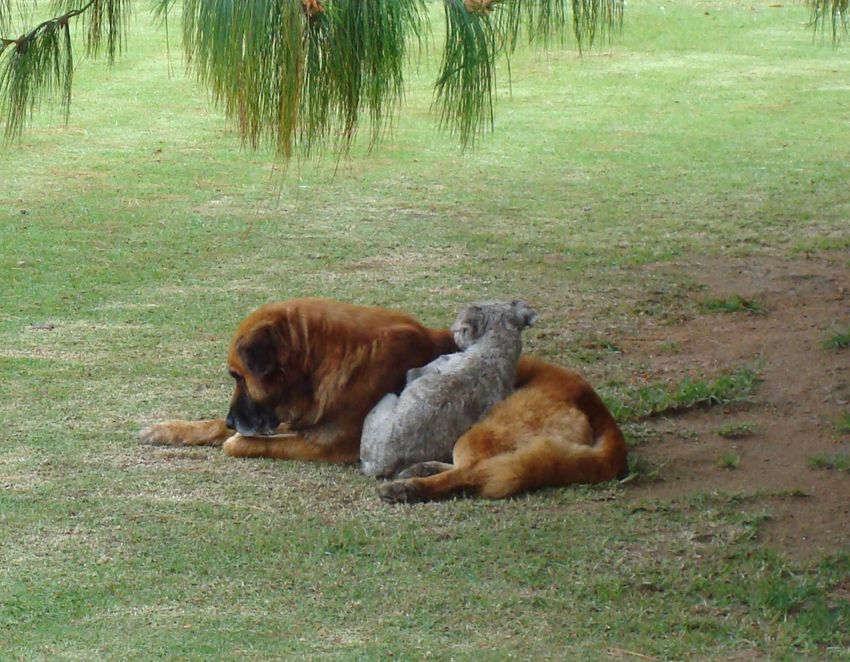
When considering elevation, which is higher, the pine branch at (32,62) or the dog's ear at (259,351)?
the pine branch at (32,62)

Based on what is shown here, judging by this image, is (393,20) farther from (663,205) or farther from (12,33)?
(663,205)

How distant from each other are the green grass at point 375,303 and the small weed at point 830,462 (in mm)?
576

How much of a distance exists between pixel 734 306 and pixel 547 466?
10.1 ft

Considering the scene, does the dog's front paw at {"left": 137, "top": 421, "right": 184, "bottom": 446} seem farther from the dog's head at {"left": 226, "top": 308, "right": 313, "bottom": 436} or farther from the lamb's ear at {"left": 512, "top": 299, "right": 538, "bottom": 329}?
the lamb's ear at {"left": 512, "top": 299, "right": 538, "bottom": 329}

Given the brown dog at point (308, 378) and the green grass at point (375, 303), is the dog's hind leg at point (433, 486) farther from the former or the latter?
the brown dog at point (308, 378)

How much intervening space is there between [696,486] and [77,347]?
348cm

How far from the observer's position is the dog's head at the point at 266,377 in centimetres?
446

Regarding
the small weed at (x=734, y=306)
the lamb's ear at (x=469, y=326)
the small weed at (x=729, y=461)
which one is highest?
the lamb's ear at (x=469, y=326)

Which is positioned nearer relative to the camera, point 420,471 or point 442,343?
point 420,471

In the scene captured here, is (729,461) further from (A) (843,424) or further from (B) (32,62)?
(B) (32,62)

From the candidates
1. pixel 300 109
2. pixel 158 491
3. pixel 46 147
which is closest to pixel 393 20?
pixel 300 109

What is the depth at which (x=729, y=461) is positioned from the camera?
450 cm

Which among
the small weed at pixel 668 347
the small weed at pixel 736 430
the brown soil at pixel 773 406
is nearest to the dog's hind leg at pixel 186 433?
the brown soil at pixel 773 406

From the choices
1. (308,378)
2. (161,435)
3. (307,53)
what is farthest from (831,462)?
(161,435)
